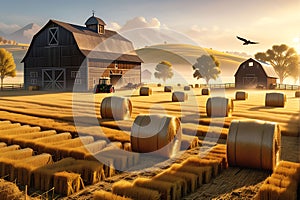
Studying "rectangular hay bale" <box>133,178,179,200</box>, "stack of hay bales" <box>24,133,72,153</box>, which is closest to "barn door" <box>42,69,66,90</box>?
"stack of hay bales" <box>24,133,72,153</box>

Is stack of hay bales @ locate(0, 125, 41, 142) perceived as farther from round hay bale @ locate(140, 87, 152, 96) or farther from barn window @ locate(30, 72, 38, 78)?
barn window @ locate(30, 72, 38, 78)

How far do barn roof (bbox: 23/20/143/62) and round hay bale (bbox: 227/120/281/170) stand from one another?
42.5 metres

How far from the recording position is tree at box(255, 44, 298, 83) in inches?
3597

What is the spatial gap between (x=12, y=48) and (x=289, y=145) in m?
199

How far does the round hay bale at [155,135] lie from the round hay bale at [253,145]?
8.00 feet

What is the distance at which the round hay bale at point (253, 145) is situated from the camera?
955 cm

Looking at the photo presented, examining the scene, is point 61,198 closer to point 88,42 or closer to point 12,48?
Answer: point 88,42

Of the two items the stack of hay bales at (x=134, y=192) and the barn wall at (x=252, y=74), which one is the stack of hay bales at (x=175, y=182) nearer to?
the stack of hay bales at (x=134, y=192)

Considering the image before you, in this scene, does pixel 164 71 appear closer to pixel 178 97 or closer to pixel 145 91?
pixel 145 91

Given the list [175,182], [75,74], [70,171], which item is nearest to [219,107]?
[175,182]

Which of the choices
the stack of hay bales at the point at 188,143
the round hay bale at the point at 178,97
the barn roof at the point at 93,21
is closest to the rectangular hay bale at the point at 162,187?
the stack of hay bales at the point at 188,143

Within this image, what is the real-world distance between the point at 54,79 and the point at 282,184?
49.8 meters

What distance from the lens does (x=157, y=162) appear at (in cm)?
1095

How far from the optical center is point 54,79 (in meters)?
52.5
